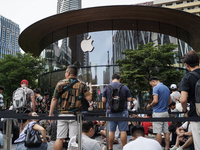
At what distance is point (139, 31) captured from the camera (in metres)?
20.1

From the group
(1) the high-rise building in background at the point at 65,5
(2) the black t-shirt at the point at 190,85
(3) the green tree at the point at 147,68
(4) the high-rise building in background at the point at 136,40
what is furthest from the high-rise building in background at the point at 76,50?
(1) the high-rise building in background at the point at 65,5

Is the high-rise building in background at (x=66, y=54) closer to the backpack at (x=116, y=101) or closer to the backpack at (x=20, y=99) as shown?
the backpack at (x=20, y=99)

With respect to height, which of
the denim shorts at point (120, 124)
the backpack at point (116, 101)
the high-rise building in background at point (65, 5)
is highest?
the high-rise building in background at point (65, 5)

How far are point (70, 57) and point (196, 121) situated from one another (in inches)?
716

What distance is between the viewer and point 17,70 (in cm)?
2298

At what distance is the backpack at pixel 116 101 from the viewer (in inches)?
198

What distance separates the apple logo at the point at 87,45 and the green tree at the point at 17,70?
21.0ft

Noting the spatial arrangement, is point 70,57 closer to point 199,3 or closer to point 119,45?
point 119,45

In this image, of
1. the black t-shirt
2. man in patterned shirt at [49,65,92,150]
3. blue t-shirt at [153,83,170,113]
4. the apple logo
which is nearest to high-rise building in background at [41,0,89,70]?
the apple logo

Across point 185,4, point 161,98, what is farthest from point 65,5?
point 161,98

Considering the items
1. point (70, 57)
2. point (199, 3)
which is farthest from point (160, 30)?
point (199, 3)

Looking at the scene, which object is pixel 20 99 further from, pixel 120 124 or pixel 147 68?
pixel 147 68

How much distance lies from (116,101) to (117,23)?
16.1 metres

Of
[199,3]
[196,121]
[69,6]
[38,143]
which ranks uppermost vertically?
[69,6]
